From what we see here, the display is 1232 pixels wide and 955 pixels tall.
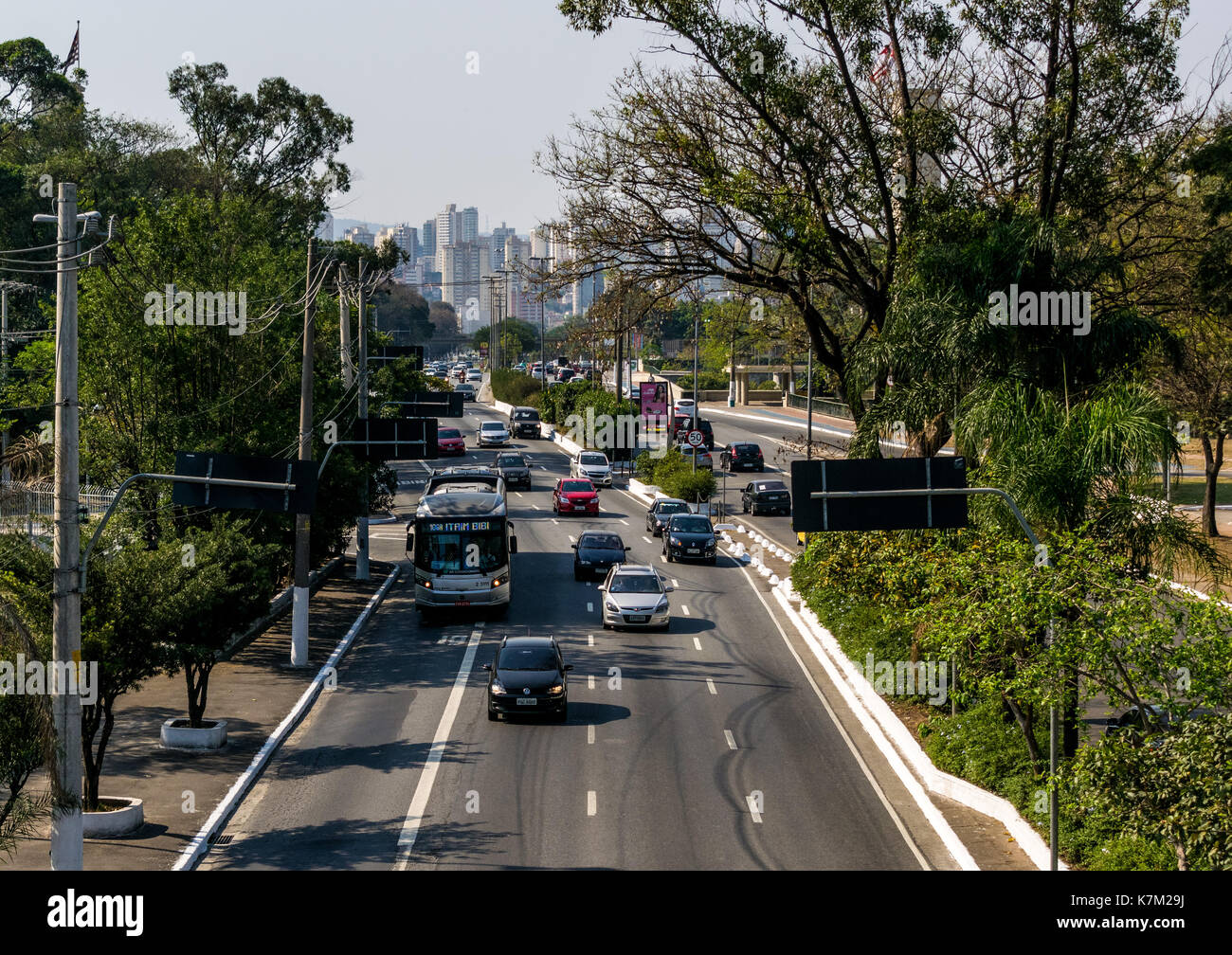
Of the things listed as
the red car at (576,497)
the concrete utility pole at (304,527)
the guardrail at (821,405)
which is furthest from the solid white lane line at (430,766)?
the guardrail at (821,405)

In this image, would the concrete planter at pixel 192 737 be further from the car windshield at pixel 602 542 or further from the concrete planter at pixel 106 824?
the car windshield at pixel 602 542

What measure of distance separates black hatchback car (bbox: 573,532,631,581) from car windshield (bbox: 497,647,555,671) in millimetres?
15373

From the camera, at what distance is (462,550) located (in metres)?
35.4

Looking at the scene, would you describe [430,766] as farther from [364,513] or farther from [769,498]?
[769,498]

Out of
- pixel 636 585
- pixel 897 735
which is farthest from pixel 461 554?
pixel 897 735

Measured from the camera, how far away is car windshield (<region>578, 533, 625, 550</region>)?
42.8 metres

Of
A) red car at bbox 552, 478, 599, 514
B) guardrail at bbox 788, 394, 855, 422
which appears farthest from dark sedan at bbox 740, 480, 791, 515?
guardrail at bbox 788, 394, 855, 422

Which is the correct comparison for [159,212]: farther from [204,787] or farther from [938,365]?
[938,365]

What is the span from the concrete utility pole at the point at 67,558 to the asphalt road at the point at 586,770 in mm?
3053

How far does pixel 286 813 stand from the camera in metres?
20.3

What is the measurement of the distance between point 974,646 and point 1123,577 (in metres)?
2.36

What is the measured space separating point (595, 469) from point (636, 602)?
32800 millimetres

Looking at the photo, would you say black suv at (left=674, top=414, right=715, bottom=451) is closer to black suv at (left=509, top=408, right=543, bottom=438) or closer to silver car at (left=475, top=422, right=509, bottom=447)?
silver car at (left=475, top=422, right=509, bottom=447)
